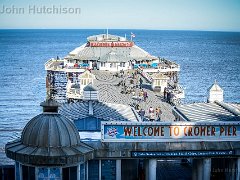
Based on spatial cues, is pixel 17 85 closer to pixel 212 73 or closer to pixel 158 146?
pixel 212 73

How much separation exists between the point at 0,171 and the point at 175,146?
7825 mm

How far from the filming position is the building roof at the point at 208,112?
20.1 metres

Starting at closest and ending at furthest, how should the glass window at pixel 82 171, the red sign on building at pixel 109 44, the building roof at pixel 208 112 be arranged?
the glass window at pixel 82 171
the building roof at pixel 208 112
the red sign on building at pixel 109 44

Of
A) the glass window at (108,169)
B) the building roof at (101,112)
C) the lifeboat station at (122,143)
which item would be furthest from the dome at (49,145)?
the building roof at (101,112)

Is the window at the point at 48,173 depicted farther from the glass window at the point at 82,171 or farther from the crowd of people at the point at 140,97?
the crowd of people at the point at 140,97

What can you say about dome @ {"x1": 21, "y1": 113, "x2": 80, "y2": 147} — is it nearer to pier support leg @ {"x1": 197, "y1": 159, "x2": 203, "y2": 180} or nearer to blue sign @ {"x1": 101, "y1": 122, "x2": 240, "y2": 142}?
blue sign @ {"x1": 101, "y1": 122, "x2": 240, "y2": 142}

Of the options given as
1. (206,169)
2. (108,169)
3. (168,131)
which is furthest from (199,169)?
(108,169)

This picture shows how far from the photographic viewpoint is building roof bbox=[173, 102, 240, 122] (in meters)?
20.1

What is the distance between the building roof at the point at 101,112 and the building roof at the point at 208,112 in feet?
7.25

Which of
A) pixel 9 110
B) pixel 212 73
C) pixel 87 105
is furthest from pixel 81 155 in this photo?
pixel 212 73

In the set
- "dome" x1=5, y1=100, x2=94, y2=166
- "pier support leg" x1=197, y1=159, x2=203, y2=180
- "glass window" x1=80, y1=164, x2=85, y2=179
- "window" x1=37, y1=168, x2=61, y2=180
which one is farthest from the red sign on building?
"window" x1=37, y1=168, x2=61, y2=180

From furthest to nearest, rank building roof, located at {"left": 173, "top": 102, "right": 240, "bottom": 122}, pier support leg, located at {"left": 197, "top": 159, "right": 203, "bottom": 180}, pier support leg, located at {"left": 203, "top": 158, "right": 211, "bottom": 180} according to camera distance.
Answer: building roof, located at {"left": 173, "top": 102, "right": 240, "bottom": 122} < pier support leg, located at {"left": 197, "top": 159, "right": 203, "bottom": 180} < pier support leg, located at {"left": 203, "top": 158, "right": 211, "bottom": 180}

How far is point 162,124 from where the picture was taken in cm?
1766

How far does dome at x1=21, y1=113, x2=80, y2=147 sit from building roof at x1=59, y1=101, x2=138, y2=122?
4.43 metres
